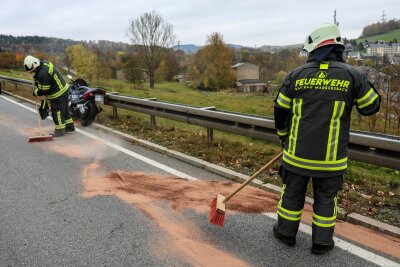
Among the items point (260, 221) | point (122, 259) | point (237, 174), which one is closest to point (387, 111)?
point (237, 174)

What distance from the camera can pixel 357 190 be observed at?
462 cm

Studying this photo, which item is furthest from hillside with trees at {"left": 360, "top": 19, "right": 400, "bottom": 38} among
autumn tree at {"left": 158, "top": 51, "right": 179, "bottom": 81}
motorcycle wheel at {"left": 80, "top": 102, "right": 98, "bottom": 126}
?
motorcycle wheel at {"left": 80, "top": 102, "right": 98, "bottom": 126}

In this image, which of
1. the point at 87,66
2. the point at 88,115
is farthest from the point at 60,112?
the point at 87,66

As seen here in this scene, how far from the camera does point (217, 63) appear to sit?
69062mm

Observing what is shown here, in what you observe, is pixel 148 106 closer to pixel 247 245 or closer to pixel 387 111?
pixel 247 245

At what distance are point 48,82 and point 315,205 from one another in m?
6.77

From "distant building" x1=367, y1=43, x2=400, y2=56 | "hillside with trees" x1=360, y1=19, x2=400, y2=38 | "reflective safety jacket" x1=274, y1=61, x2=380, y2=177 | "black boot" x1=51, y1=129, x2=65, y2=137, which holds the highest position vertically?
"hillside with trees" x1=360, y1=19, x2=400, y2=38

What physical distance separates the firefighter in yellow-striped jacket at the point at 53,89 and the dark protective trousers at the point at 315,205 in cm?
625

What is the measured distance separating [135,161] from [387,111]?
460 inches

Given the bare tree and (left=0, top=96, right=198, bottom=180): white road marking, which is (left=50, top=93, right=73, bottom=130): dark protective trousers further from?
the bare tree

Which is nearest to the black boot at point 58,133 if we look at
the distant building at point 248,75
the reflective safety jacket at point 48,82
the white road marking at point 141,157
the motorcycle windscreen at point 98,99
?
the white road marking at point 141,157

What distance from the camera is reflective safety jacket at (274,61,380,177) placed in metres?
3.05

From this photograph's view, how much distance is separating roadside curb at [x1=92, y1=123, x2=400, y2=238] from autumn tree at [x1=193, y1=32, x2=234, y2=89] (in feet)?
203

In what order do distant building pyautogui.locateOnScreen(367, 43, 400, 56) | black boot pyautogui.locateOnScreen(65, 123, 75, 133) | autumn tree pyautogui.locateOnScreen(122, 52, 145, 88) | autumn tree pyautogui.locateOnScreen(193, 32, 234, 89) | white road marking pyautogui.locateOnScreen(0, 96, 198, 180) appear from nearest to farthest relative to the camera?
white road marking pyautogui.locateOnScreen(0, 96, 198, 180) → black boot pyautogui.locateOnScreen(65, 123, 75, 133) → distant building pyautogui.locateOnScreen(367, 43, 400, 56) → autumn tree pyautogui.locateOnScreen(122, 52, 145, 88) → autumn tree pyautogui.locateOnScreen(193, 32, 234, 89)
